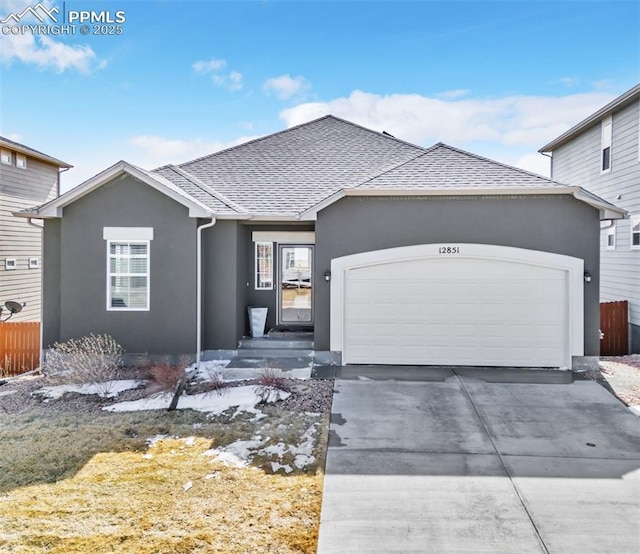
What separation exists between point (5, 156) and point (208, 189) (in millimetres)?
8818

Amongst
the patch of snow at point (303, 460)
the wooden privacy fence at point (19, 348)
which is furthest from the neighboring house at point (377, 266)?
the patch of snow at point (303, 460)

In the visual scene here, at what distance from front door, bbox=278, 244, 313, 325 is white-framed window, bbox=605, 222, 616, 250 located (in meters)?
10.0

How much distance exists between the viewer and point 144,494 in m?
4.88

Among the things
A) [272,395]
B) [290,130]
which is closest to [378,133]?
[290,130]

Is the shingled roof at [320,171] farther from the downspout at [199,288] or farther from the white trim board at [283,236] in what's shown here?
the white trim board at [283,236]

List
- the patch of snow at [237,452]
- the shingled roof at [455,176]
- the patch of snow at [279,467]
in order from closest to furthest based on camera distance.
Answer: the patch of snow at [279,467]
the patch of snow at [237,452]
the shingled roof at [455,176]

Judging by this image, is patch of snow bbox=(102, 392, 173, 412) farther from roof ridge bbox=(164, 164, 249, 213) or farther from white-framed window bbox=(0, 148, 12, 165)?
white-framed window bbox=(0, 148, 12, 165)

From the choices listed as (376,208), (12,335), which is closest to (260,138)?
(376,208)

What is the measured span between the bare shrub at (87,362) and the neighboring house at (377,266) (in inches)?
11.5

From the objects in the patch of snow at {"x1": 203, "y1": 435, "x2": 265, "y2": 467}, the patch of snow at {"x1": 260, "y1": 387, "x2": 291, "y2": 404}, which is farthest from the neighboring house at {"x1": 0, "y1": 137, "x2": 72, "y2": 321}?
the patch of snow at {"x1": 203, "y1": 435, "x2": 265, "y2": 467}

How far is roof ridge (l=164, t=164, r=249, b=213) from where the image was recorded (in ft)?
35.8

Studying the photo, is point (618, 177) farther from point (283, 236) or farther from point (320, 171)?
point (283, 236)

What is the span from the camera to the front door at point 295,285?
41.2ft

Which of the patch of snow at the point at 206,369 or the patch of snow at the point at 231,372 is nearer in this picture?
the patch of snow at the point at 231,372
